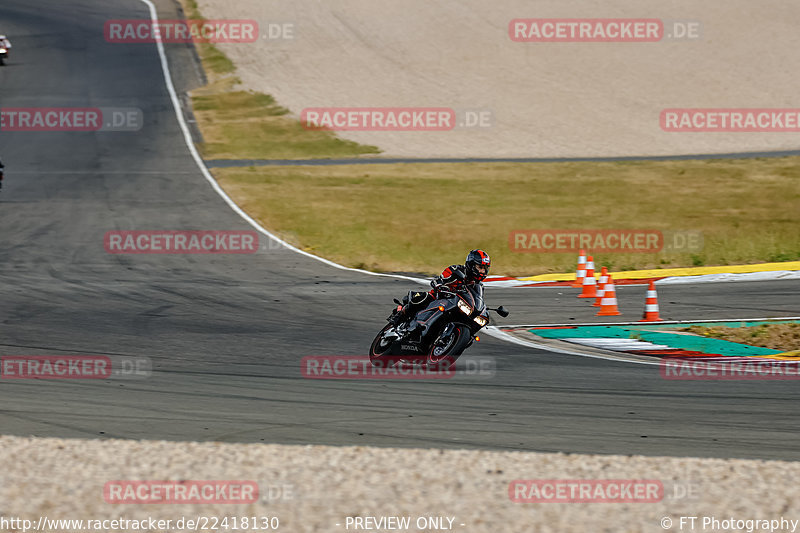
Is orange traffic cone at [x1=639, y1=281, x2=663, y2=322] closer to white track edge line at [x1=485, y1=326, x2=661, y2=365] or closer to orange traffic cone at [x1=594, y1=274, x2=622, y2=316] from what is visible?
orange traffic cone at [x1=594, y1=274, x2=622, y2=316]

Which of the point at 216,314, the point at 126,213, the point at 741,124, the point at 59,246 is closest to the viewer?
the point at 216,314

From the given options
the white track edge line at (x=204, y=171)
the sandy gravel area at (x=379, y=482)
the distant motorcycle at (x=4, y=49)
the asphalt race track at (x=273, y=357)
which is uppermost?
the distant motorcycle at (x=4, y=49)

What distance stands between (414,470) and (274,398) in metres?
2.88

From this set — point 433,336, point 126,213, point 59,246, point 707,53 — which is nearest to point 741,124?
point 707,53

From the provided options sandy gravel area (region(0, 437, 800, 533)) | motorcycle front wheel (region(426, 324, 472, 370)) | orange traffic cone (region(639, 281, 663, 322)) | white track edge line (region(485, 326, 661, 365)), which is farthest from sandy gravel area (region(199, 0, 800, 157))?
sandy gravel area (region(0, 437, 800, 533))

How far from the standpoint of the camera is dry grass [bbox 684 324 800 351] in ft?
43.6

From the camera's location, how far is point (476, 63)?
49.8 m

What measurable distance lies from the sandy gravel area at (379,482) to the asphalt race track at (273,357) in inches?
18.8

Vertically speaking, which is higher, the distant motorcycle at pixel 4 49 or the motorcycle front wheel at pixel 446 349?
the distant motorcycle at pixel 4 49

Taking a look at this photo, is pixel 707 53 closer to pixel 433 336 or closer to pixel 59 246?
pixel 59 246

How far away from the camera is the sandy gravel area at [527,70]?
40.5m

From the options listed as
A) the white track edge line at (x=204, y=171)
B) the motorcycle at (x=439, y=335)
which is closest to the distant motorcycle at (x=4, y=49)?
the white track edge line at (x=204, y=171)

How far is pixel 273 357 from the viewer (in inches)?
478

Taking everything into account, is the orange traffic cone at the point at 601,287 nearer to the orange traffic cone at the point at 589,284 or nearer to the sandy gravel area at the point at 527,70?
the orange traffic cone at the point at 589,284
